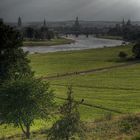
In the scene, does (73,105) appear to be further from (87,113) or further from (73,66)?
(73,66)

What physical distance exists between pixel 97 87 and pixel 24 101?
49539 millimetres

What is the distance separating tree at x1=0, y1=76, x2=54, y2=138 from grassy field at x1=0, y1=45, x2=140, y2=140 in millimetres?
2772

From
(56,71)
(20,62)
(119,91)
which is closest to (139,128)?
(20,62)

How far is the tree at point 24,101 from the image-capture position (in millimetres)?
44938

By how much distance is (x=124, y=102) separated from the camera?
71562mm

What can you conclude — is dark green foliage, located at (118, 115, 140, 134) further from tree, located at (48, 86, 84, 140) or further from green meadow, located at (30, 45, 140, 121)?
green meadow, located at (30, 45, 140, 121)

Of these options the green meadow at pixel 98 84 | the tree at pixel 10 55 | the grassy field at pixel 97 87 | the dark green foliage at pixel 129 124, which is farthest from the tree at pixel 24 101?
the tree at pixel 10 55

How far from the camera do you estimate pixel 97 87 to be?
93375 mm

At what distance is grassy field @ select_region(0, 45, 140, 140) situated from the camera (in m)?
61.8

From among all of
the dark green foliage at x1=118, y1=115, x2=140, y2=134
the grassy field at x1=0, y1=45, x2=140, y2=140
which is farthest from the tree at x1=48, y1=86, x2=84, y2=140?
the dark green foliage at x1=118, y1=115, x2=140, y2=134

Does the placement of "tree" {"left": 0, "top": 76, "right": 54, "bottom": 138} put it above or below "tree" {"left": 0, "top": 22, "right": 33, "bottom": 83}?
below

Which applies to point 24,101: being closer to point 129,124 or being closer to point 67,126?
point 129,124

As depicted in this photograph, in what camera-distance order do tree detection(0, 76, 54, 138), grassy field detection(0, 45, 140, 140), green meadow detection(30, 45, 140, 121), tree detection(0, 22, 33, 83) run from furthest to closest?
1. green meadow detection(30, 45, 140, 121)
2. tree detection(0, 22, 33, 83)
3. grassy field detection(0, 45, 140, 140)
4. tree detection(0, 76, 54, 138)

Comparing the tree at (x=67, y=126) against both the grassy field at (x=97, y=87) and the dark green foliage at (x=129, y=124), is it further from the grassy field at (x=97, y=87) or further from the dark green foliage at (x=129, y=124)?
the dark green foliage at (x=129, y=124)
